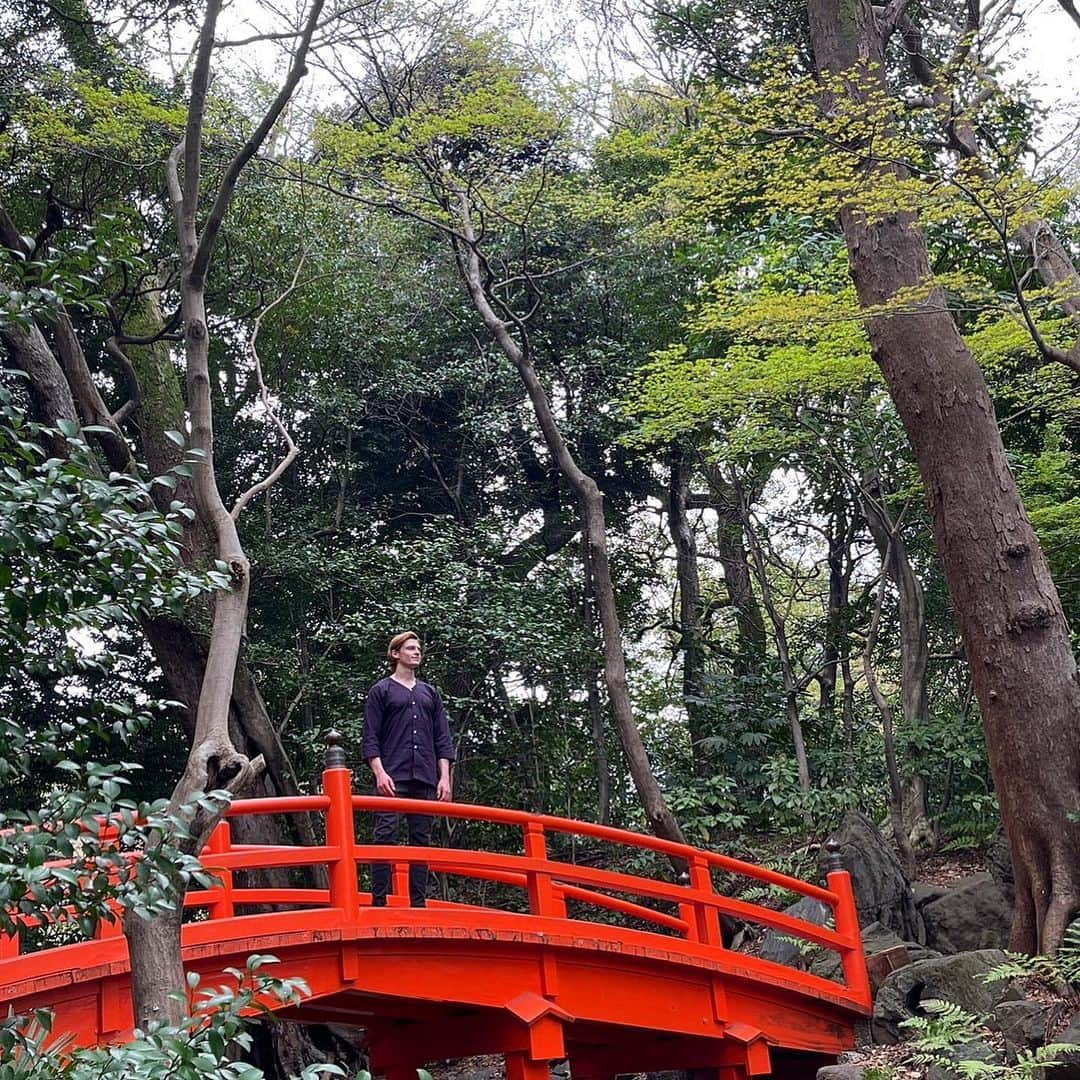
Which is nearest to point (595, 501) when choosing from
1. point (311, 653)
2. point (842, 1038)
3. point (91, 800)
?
point (311, 653)

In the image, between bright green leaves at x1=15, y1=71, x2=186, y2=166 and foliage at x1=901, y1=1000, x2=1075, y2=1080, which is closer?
foliage at x1=901, y1=1000, x2=1075, y2=1080

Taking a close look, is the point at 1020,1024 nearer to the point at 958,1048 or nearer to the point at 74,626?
the point at 958,1048

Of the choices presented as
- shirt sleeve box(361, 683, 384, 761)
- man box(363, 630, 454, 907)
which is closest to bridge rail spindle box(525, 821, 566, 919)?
man box(363, 630, 454, 907)

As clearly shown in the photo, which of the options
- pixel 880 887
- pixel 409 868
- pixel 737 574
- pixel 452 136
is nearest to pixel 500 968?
pixel 409 868

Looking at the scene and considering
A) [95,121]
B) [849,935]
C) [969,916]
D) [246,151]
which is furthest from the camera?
[95,121]

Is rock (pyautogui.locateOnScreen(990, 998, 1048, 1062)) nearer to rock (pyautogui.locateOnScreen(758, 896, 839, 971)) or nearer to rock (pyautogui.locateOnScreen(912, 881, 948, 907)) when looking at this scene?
rock (pyautogui.locateOnScreen(758, 896, 839, 971))

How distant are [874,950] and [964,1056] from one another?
226 centimetres

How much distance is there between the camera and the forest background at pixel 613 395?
844 cm

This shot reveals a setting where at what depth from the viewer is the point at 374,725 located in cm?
731

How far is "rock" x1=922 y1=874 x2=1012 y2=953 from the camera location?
929 cm

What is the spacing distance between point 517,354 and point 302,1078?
9402 millimetres

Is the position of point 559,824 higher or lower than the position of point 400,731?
lower

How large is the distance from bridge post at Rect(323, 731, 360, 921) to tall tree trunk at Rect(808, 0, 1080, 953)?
13.6ft

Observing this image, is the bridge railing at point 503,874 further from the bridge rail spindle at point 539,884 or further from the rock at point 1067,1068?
the rock at point 1067,1068
